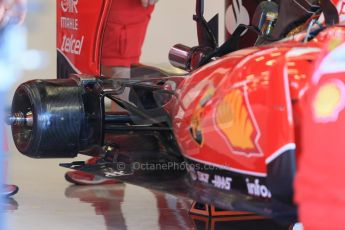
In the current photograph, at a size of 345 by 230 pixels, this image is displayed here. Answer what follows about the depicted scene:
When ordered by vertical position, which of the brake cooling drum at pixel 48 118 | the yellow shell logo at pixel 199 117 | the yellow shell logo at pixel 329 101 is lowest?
the brake cooling drum at pixel 48 118

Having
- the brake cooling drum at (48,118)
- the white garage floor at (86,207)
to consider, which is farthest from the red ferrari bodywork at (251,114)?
the white garage floor at (86,207)

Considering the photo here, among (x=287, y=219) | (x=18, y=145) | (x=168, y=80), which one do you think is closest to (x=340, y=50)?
(x=287, y=219)

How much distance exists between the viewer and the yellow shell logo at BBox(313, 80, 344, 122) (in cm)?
148

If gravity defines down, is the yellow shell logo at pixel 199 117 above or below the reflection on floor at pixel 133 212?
above

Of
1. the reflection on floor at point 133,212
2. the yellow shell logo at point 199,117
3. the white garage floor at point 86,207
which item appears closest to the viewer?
the yellow shell logo at point 199,117

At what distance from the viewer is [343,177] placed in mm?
1467

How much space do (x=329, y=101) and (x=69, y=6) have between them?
76.6 inches

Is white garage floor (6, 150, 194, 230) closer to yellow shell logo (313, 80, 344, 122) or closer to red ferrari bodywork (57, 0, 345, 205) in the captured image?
red ferrari bodywork (57, 0, 345, 205)

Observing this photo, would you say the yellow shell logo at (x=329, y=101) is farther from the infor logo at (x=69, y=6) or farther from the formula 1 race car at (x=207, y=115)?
the infor logo at (x=69, y=6)

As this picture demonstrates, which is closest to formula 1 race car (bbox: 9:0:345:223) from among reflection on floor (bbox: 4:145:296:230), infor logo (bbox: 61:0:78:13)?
infor logo (bbox: 61:0:78:13)

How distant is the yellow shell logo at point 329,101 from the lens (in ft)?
4.87

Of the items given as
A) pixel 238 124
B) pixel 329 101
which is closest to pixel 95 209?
pixel 238 124

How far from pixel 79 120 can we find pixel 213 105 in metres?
0.71

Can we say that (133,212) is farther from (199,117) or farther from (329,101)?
(329,101)
